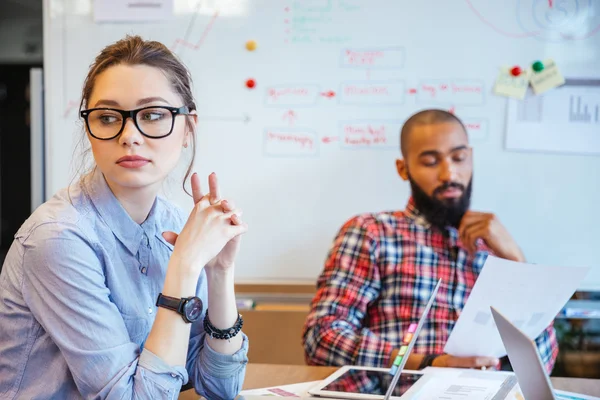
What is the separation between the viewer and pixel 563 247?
2211mm

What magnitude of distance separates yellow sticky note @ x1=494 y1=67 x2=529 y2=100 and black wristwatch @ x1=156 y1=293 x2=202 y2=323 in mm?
1536

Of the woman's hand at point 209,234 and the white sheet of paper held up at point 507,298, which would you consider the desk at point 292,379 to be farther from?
the woman's hand at point 209,234

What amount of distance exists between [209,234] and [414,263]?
0.90 m

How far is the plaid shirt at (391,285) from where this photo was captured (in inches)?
69.5

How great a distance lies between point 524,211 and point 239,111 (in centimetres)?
104

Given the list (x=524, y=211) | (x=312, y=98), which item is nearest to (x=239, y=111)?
(x=312, y=98)

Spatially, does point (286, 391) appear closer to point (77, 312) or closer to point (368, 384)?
point (368, 384)

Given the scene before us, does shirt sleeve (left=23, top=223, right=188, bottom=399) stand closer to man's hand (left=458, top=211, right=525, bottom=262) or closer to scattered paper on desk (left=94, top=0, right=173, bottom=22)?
man's hand (left=458, top=211, right=525, bottom=262)

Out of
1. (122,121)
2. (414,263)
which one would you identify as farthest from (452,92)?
(122,121)

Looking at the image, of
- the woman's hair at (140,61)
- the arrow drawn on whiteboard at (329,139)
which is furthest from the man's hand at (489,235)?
the woman's hair at (140,61)

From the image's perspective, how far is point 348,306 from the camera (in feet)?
5.84

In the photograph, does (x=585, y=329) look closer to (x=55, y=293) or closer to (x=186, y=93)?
(x=186, y=93)

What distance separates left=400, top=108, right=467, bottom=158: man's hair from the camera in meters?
1.97

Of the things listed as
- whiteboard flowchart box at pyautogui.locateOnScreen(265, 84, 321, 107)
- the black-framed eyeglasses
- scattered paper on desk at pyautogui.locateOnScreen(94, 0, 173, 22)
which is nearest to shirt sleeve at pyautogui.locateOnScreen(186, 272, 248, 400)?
the black-framed eyeglasses
